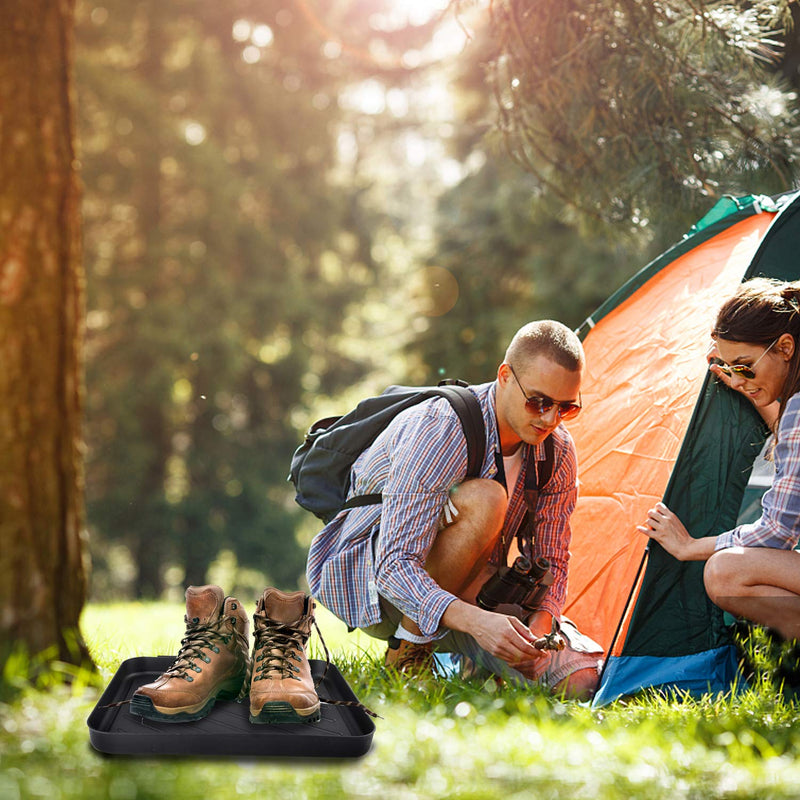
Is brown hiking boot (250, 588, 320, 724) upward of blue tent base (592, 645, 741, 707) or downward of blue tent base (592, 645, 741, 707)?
upward

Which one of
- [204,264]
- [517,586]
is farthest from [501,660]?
[204,264]

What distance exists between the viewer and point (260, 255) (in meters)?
13.1

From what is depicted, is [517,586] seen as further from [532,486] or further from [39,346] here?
[39,346]

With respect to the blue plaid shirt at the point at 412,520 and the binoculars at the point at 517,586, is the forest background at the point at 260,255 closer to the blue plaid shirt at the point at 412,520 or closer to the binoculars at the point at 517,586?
the blue plaid shirt at the point at 412,520

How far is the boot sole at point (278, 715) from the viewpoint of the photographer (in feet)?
7.29

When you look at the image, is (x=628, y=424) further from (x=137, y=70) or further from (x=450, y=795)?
(x=137, y=70)

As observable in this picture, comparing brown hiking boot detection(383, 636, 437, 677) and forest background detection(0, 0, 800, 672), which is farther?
forest background detection(0, 0, 800, 672)

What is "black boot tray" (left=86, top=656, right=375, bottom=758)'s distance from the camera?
6.75 ft

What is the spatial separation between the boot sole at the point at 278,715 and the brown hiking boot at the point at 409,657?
0.86 meters

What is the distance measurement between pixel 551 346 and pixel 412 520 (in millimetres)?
726

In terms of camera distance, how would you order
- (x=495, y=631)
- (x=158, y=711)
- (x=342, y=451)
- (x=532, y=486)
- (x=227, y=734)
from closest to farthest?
(x=227, y=734) → (x=158, y=711) → (x=495, y=631) → (x=532, y=486) → (x=342, y=451)

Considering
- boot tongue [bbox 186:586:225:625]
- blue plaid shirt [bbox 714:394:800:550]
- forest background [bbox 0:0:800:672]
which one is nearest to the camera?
boot tongue [bbox 186:586:225:625]

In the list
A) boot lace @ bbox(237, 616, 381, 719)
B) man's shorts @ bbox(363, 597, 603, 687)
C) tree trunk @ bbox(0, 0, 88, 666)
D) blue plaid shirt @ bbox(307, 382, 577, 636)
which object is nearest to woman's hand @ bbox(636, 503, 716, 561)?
blue plaid shirt @ bbox(307, 382, 577, 636)

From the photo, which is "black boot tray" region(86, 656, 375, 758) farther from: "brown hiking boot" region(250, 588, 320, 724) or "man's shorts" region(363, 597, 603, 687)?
"man's shorts" region(363, 597, 603, 687)
